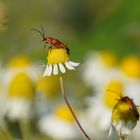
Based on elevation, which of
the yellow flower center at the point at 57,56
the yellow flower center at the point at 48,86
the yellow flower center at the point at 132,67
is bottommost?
the yellow flower center at the point at 57,56

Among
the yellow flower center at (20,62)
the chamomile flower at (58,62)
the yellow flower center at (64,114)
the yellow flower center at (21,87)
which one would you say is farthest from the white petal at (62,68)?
the yellow flower center at (20,62)

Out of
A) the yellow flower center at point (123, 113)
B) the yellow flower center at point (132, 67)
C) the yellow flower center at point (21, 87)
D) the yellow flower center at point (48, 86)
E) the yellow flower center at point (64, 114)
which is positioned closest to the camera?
the yellow flower center at point (123, 113)

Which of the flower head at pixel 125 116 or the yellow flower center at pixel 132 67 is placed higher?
the yellow flower center at pixel 132 67

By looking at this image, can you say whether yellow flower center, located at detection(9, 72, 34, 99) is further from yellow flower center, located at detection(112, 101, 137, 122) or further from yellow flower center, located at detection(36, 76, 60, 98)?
yellow flower center, located at detection(112, 101, 137, 122)

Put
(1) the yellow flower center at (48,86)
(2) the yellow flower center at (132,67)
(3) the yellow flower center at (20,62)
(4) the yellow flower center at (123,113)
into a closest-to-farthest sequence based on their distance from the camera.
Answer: (4) the yellow flower center at (123,113) → (1) the yellow flower center at (48,86) → (2) the yellow flower center at (132,67) → (3) the yellow flower center at (20,62)

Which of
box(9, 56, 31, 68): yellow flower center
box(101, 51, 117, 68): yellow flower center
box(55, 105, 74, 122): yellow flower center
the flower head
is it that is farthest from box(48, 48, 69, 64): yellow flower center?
box(101, 51, 117, 68): yellow flower center

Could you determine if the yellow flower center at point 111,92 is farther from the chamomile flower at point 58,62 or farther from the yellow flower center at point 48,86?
the chamomile flower at point 58,62
